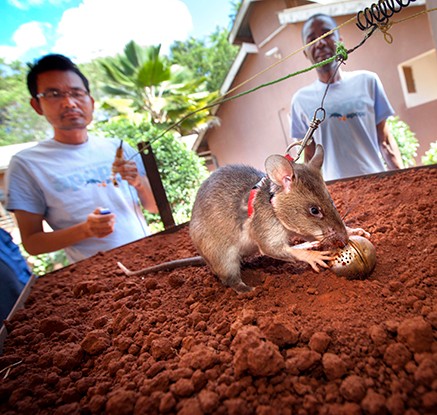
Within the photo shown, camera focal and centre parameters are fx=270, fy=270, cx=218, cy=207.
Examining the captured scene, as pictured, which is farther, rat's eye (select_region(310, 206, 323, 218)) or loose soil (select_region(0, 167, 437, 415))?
rat's eye (select_region(310, 206, 323, 218))

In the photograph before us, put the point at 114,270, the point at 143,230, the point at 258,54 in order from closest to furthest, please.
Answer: the point at 114,270 → the point at 143,230 → the point at 258,54

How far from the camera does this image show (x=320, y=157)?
1.64 metres

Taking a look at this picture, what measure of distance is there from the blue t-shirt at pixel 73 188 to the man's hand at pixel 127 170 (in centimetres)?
25

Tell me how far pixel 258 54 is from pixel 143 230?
5842 mm

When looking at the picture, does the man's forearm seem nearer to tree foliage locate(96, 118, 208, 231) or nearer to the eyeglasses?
the eyeglasses

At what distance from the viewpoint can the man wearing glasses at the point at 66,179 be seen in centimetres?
294

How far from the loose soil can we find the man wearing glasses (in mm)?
1436

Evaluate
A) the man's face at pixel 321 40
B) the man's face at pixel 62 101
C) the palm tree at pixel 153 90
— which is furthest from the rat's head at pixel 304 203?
the palm tree at pixel 153 90

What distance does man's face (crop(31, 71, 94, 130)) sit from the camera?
308 cm

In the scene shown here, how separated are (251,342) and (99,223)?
2.30 metres

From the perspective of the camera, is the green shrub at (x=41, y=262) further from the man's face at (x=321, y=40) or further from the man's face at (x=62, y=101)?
the man's face at (x=321, y=40)

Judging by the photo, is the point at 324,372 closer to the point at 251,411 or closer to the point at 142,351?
the point at 251,411

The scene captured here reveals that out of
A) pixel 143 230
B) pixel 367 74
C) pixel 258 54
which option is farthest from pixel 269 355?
pixel 258 54

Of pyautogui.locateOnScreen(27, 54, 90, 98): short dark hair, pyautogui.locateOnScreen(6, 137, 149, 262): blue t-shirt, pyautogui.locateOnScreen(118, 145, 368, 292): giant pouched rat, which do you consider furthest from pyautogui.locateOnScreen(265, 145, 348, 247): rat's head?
pyautogui.locateOnScreen(27, 54, 90, 98): short dark hair
